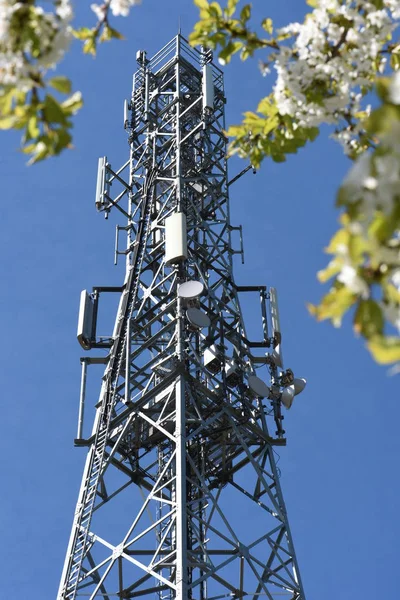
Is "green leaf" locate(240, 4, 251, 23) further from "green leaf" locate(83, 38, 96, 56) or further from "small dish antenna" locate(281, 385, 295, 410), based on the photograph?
"small dish antenna" locate(281, 385, 295, 410)

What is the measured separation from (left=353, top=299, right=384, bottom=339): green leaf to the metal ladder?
16.1m

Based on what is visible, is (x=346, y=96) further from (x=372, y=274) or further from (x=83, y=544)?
(x=83, y=544)

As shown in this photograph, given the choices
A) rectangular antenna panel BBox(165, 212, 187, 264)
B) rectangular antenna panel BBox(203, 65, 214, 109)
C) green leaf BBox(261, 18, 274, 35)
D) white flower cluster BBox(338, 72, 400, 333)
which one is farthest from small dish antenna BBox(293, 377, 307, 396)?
white flower cluster BBox(338, 72, 400, 333)

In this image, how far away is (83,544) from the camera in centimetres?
1917

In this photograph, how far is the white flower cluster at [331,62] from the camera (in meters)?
7.04

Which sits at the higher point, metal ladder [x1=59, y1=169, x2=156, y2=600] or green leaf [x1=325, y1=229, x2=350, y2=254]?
metal ladder [x1=59, y1=169, x2=156, y2=600]

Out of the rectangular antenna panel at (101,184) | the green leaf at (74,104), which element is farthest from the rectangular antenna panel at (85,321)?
the green leaf at (74,104)

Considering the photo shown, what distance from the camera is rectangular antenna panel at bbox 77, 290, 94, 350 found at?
76.9 ft

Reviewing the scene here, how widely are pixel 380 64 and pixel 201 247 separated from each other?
16.9 m

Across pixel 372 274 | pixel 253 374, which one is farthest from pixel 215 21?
pixel 253 374

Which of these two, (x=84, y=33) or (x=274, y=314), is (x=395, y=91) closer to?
(x=84, y=33)

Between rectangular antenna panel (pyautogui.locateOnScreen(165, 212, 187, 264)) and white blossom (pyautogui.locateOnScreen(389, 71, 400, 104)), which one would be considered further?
rectangular antenna panel (pyautogui.locateOnScreen(165, 212, 187, 264))

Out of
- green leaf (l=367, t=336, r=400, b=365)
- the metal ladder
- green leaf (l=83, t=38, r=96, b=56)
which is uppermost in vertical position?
the metal ladder

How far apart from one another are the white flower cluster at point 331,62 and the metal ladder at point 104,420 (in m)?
13.6
